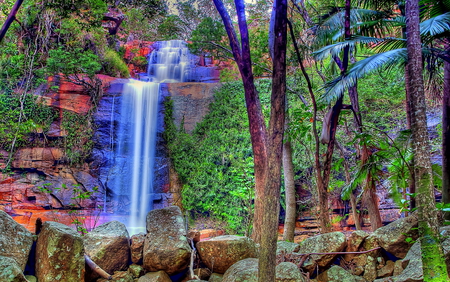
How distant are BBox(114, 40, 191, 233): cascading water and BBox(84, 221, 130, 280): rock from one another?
8.42 metres

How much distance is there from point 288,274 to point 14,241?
3617mm

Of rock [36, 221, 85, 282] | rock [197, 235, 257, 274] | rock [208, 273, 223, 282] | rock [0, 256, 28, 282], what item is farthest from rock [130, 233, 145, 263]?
rock [0, 256, 28, 282]

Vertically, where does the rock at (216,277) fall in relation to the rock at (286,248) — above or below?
below

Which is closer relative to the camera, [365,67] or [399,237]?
[399,237]

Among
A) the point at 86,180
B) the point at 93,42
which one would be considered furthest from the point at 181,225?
the point at 93,42

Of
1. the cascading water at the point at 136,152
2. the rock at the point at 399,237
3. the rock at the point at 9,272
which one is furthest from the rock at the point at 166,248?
the cascading water at the point at 136,152

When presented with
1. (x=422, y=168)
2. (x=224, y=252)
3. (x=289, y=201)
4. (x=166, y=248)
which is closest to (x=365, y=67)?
(x=422, y=168)

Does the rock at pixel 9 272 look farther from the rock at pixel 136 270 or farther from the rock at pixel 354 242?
the rock at pixel 354 242

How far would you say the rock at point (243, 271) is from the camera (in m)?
4.00

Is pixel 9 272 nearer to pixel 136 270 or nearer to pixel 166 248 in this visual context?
pixel 136 270

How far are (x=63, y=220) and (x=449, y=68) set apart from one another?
1333cm

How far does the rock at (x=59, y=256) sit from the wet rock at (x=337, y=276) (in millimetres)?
3410

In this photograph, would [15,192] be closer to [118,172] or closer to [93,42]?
[118,172]

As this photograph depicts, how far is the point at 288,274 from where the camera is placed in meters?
4.04
